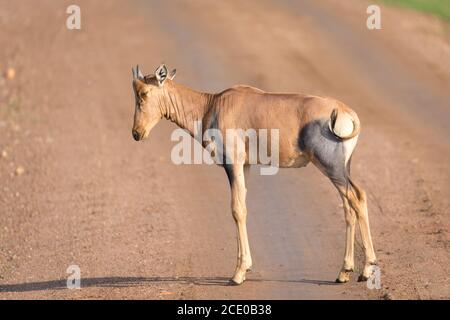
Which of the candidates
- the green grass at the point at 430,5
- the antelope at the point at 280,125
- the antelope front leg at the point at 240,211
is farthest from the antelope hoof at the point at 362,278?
the green grass at the point at 430,5

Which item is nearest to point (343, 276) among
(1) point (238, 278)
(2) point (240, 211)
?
(1) point (238, 278)

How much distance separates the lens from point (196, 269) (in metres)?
14.0

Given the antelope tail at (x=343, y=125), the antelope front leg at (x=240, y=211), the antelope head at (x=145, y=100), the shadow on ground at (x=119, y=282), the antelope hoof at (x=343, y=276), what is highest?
the antelope head at (x=145, y=100)

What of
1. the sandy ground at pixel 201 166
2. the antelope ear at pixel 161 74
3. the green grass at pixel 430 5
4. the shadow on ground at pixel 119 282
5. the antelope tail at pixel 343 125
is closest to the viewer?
the antelope tail at pixel 343 125

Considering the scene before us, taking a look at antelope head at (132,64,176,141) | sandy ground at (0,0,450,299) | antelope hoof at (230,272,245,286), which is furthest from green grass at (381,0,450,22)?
antelope hoof at (230,272,245,286)

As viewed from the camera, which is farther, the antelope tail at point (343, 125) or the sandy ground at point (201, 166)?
the sandy ground at point (201, 166)

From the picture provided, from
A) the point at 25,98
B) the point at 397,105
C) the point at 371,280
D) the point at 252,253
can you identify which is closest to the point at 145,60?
the point at 25,98

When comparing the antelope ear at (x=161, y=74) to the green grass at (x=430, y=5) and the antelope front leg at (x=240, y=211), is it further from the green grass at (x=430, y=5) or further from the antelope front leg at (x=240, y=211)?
the green grass at (x=430, y=5)

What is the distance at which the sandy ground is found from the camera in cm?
1406

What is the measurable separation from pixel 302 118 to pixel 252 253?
2.54 metres

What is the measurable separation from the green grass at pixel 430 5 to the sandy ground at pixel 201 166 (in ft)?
2.44

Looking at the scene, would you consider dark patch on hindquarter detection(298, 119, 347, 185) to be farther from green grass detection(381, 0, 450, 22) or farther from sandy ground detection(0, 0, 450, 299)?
green grass detection(381, 0, 450, 22)

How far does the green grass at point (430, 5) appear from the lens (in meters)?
34.4
